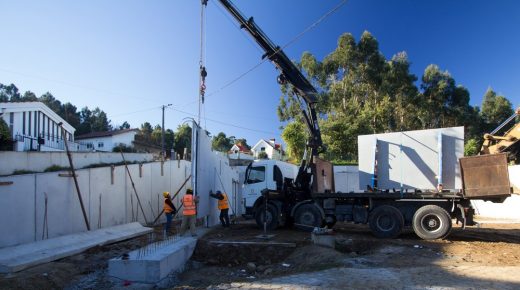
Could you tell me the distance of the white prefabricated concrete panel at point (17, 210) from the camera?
31.9 ft

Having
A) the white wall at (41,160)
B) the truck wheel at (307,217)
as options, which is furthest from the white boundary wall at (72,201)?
the truck wheel at (307,217)

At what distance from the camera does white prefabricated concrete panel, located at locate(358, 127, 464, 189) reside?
1201 centimetres

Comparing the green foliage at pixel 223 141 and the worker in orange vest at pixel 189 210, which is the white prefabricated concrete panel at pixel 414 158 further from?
the green foliage at pixel 223 141

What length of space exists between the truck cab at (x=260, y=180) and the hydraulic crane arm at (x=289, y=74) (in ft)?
4.78

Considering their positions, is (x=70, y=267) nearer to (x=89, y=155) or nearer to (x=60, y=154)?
(x=60, y=154)

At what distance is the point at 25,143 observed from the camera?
81.0 ft

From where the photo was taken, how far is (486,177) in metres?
11.0

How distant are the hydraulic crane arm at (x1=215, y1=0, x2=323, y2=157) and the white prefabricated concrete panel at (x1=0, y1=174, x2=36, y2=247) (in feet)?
26.2

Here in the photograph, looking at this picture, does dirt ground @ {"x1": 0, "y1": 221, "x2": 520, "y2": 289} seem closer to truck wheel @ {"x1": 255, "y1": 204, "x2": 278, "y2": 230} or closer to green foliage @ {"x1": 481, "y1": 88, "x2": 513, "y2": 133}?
truck wheel @ {"x1": 255, "y1": 204, "x2": 278, "y2": 230}

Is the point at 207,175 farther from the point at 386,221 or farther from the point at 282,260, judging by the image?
the point at 386,221

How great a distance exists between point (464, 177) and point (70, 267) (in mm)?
9910

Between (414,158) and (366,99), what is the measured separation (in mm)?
25120

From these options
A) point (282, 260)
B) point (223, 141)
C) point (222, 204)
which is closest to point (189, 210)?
point (222, 204)

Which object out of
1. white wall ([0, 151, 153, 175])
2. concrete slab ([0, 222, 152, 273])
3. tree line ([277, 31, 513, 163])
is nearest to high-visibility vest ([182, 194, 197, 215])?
concrete slab ([0, 222, 152, 273])
